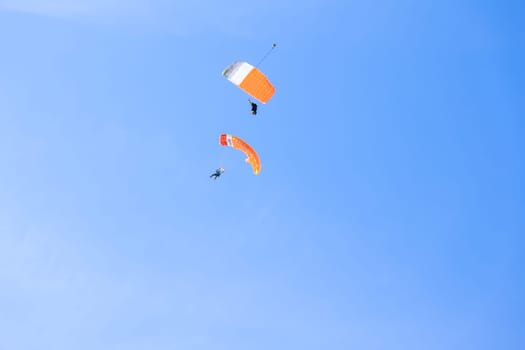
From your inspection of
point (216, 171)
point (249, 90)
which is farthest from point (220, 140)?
point (249, 90)

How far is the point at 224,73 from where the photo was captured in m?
44.4

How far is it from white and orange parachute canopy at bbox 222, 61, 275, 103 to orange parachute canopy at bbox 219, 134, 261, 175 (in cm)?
467

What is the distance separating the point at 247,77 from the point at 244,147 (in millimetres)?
6111

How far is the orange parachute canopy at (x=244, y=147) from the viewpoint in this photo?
47.4 m

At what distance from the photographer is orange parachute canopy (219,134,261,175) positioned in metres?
47.4

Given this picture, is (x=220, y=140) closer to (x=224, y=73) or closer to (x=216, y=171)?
(x=216, y=171)

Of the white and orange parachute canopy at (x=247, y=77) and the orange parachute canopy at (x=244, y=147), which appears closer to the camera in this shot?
the white and orange parachute canopy at (x=247, y=77)

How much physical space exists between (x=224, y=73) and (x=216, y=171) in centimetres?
918

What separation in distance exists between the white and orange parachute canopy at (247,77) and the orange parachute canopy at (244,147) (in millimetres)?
4669

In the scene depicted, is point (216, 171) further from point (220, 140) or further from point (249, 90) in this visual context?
point (249, 90)

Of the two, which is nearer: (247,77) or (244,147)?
(247,77)

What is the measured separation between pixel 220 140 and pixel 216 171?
2.67 meters

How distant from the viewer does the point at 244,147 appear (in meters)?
48.1

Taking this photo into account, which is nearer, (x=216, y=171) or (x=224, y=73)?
(x=224, y=73)
